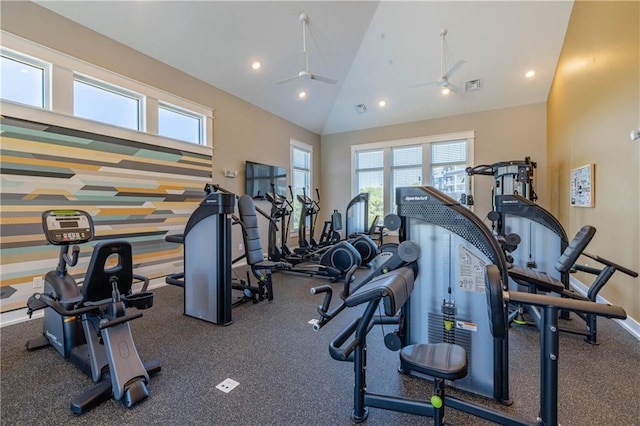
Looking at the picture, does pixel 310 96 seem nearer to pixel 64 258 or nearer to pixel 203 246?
pixel 203 246

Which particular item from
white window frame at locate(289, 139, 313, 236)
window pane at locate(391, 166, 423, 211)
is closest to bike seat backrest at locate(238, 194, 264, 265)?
white window frame at locate(289, 139, 313, 236)

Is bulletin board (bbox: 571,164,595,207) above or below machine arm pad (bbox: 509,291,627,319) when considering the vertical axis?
above

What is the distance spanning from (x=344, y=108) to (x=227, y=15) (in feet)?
13.6

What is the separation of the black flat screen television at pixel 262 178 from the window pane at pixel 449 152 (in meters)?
4.06

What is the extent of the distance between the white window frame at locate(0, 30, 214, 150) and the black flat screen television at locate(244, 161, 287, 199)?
161cm

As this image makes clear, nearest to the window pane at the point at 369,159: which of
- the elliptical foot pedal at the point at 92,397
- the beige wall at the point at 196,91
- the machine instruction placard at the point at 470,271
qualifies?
the beige wall at the point at 196,91

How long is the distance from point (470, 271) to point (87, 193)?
15.3 feet

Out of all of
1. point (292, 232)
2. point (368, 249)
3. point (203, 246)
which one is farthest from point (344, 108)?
point (203, 246)

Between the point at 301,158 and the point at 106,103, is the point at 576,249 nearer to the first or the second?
the point at 106,103

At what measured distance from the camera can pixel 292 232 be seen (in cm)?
798

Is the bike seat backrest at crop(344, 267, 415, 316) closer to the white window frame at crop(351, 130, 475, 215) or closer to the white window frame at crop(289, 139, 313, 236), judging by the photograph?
the white window frame at crop(289, 139, 313, 236)

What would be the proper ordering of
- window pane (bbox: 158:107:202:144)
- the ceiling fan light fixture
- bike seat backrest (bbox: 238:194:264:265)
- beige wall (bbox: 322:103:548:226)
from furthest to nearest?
beige wall (bbox: 322:103:548:226) < the ceiling fan light fixture < window pane (bbox: 158:107:202:144) < bike seat backrest (bbox: 238:194:264:265)

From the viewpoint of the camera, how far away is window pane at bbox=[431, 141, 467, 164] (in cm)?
738

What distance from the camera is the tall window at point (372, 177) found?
8.45 meters
